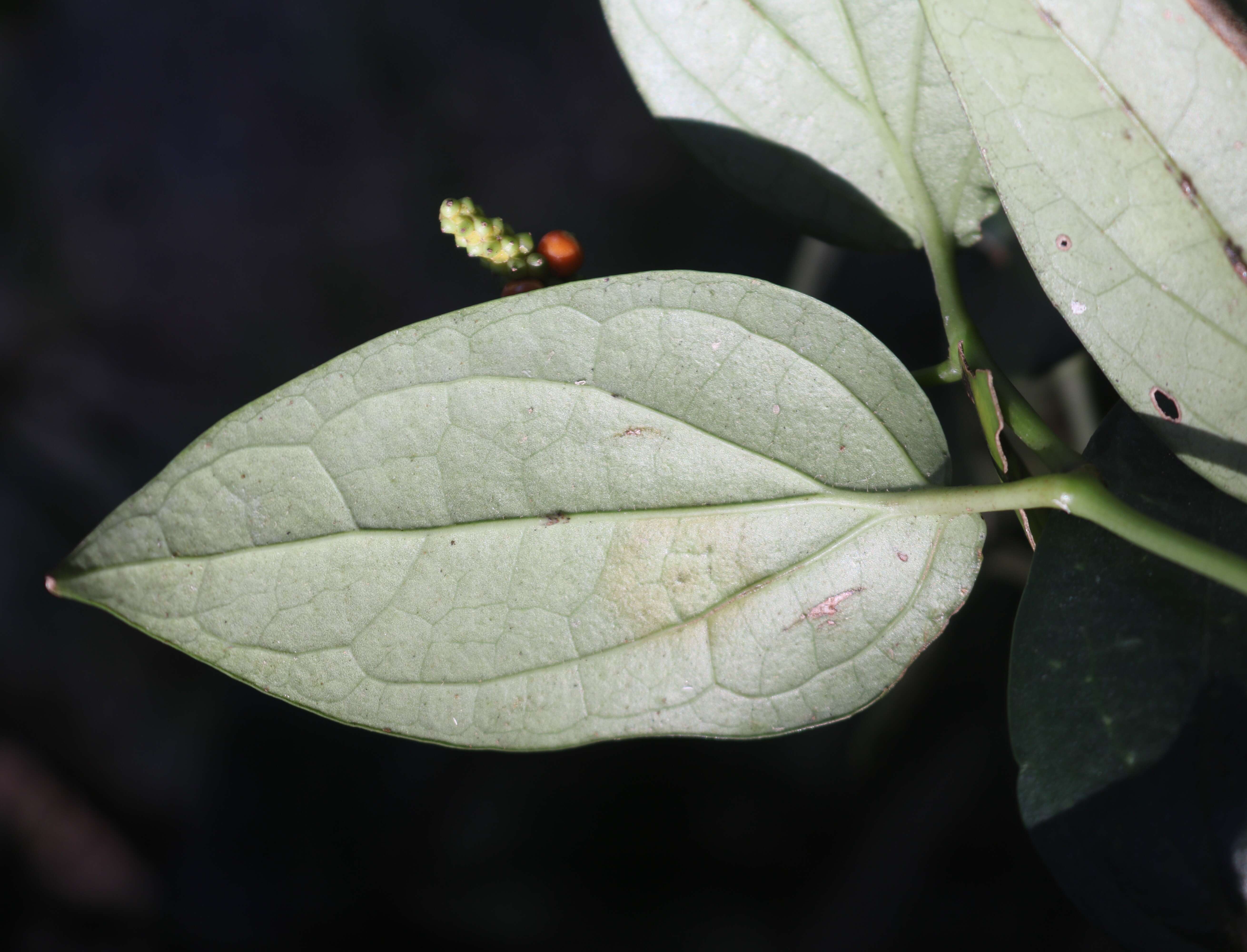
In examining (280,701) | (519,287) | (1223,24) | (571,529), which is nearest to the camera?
(1223,24)

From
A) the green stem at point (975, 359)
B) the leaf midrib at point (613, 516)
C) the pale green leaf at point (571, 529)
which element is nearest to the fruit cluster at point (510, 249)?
the pale green leaf at point (571, 529)

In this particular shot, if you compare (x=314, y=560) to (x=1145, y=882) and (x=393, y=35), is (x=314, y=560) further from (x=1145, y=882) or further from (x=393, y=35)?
(x=393, y=35)

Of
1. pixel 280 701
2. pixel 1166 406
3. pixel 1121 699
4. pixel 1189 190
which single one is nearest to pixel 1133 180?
pixel 1189 190

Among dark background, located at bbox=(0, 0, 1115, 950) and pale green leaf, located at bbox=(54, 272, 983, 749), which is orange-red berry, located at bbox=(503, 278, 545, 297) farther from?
dark background, located at bbox=(0, 0, 1115, 950)

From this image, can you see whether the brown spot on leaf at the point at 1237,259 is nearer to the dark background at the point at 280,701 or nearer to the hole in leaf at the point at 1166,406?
the hole in leaf at the point at 1166,406

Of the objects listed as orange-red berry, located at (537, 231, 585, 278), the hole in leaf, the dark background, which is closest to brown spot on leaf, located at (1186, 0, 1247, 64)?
the hole in leaf

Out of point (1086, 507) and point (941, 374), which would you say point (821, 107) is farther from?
point (1086, 507)
